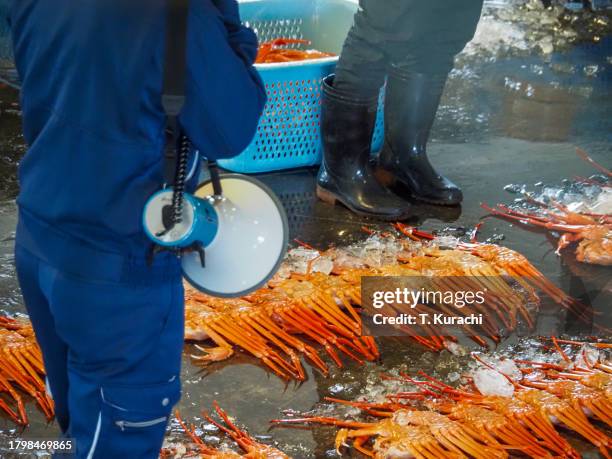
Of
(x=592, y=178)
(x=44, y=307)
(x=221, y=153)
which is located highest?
(x=221, y=153)

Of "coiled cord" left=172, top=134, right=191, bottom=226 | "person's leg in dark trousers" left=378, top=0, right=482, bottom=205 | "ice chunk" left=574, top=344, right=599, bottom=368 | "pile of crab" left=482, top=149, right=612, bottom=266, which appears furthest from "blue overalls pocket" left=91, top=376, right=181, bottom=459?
"person's leg in dark trousers" left=378, top=0, right=482, bottom=205

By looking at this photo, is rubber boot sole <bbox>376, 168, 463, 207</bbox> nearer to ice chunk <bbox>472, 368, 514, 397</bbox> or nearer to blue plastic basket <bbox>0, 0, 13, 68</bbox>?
ice chunk <bbox>472, 368, 514, 397</bbox>

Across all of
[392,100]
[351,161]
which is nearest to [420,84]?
[392,100]

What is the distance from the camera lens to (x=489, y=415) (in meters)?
2.77

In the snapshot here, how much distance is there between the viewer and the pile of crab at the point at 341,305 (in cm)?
326

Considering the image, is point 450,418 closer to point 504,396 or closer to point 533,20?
point 504,396

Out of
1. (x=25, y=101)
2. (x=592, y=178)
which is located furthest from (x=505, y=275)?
(x=25, y=101)

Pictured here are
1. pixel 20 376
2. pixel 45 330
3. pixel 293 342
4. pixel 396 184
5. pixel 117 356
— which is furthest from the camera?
pixel 396 184

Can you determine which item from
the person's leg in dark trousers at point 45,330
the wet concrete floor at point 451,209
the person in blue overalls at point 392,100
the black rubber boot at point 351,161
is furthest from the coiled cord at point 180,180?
the black rubber boot at point 351,161

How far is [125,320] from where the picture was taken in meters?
2.04

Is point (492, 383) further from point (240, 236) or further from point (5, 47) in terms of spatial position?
point (5, 47)

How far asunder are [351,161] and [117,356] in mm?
2717

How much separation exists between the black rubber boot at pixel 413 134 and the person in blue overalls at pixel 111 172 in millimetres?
2549

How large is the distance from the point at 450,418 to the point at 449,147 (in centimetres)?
292
